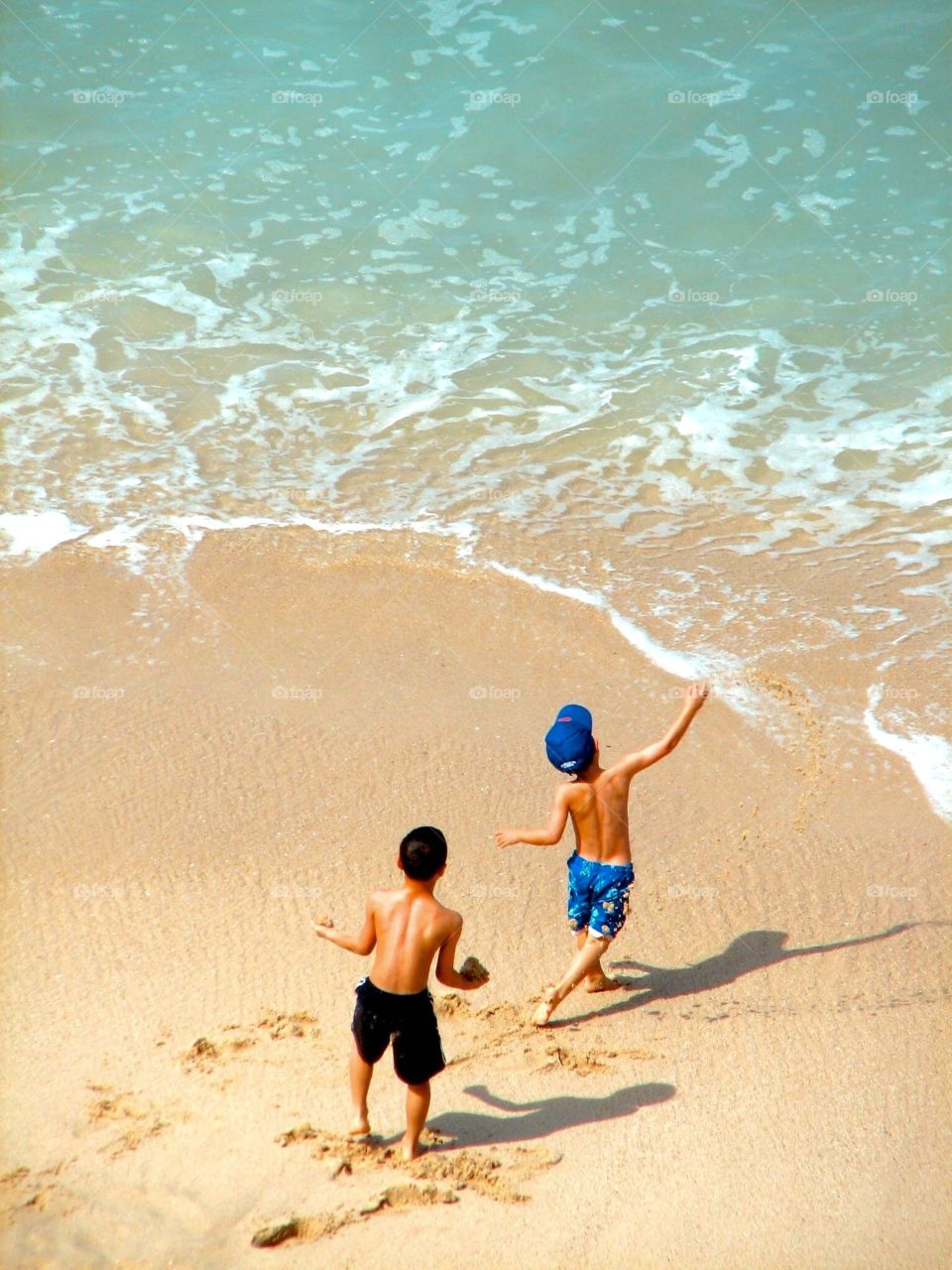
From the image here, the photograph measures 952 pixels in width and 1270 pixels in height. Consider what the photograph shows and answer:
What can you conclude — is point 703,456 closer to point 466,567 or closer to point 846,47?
point 466,567

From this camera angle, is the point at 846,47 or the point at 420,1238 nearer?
the point at 420,1238

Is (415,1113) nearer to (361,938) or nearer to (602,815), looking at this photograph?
(361,938)

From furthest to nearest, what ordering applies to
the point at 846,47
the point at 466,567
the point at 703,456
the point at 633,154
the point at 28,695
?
the point at 846,47, the point at 633,154, the point at 703,456, the point at 466,567, the point at 28,695

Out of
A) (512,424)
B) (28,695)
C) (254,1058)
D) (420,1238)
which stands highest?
(420,1238)

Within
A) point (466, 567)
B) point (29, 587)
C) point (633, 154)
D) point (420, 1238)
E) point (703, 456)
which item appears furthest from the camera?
point (633, 154)

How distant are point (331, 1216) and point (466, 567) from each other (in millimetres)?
4605

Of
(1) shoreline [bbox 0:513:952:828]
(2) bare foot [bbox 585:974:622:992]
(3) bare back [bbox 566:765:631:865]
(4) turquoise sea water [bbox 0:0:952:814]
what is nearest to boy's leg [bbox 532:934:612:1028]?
(2) bare foot [bbox 585:974:622:992]

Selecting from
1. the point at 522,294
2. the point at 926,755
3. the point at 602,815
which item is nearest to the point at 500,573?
the point at 926,755

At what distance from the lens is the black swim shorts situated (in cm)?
342

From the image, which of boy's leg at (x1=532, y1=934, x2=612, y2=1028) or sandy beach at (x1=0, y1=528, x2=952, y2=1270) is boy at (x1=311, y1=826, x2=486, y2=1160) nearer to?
sandy beach at (x1=0, y1=528, x2=952, y2=1270)

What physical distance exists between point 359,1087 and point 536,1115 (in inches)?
23.4

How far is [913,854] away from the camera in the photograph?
5102 millimetres

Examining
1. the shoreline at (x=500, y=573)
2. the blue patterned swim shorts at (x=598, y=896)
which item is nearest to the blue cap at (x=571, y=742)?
the blue patterned swim shorts at (x=598, y=896)

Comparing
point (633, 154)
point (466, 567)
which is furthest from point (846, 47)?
point (466, 567)
